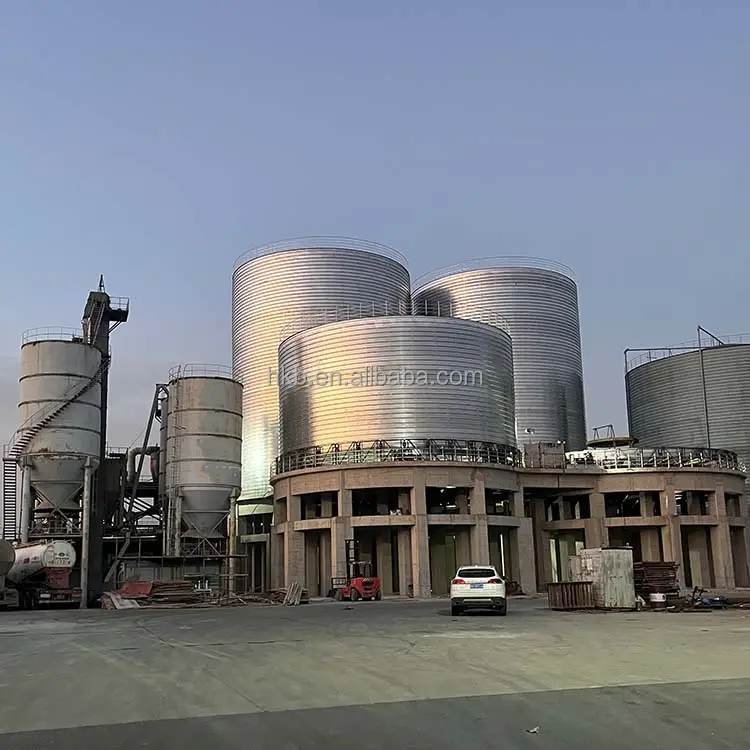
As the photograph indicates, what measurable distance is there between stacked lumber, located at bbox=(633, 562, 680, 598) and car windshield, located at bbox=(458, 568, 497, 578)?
10137 mm

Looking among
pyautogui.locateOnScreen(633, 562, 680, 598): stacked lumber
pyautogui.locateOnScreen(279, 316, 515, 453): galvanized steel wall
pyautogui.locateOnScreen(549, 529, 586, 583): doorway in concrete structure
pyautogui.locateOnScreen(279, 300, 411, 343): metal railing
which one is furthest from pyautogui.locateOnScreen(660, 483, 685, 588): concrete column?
pyautogui.locateOnScreen(279, 300, 411, 343): metal railing

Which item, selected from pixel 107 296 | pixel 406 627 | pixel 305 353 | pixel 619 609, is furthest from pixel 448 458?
pixel 406 627

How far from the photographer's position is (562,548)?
7075cm

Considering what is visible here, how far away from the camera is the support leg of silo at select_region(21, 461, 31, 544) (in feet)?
167

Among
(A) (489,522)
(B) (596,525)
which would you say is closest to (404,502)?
(A) (489,522)

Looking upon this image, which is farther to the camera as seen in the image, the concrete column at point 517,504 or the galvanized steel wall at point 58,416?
the concrete column at point 517,504

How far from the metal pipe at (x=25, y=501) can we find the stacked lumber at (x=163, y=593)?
27.5 ft

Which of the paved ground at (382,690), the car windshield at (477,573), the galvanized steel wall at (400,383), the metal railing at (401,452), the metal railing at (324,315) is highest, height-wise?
the metal railing at (324,315)

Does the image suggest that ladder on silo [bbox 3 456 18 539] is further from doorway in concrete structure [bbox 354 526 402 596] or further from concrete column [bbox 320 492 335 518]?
doorway in concrete structure [bbox 354 526 402 596]

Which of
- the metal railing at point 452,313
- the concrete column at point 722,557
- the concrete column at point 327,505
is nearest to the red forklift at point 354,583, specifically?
the concrete column at point 327,505

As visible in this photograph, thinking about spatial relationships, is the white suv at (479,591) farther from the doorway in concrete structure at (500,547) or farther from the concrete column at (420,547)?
the doorway in concrete structure at (500,547)

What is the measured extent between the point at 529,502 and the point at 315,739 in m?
59.5

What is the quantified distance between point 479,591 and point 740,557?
1720 inches

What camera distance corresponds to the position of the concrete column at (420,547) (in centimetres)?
5212
